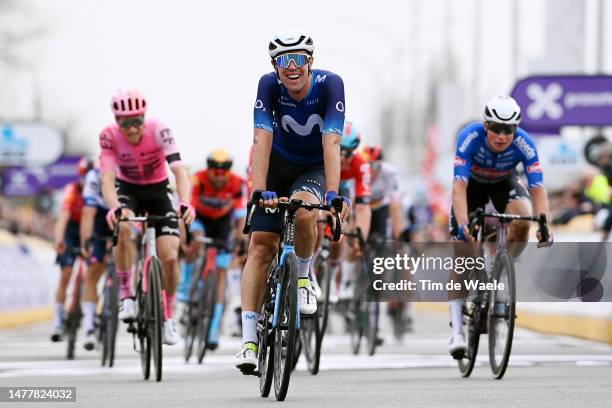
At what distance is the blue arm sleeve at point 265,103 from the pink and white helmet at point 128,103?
2.80 meters

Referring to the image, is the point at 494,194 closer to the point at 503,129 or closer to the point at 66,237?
the point at 503,129

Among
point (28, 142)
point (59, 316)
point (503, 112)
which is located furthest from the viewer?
point (28, 142)

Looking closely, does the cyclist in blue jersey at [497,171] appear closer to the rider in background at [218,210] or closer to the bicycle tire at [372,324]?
the bicycle tire at [372,324]

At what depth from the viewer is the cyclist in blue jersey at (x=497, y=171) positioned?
486 inches

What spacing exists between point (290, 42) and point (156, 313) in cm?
308

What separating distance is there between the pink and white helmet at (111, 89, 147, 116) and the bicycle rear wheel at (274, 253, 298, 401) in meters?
3.49

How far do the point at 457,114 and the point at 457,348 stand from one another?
144 ft

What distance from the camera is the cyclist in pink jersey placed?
12.8 meters

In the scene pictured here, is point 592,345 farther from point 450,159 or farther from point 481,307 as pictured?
point 450,159

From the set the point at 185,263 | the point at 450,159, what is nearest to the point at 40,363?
the point at 185,263

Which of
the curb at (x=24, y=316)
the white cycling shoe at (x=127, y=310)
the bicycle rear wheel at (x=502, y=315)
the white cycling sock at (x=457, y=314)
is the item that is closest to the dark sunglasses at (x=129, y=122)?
the white cycling shoe at (x=127, y=310)

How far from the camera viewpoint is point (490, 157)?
12.7 meters

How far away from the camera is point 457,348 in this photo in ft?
40.5

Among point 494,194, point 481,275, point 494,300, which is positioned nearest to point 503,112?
point 494,194
